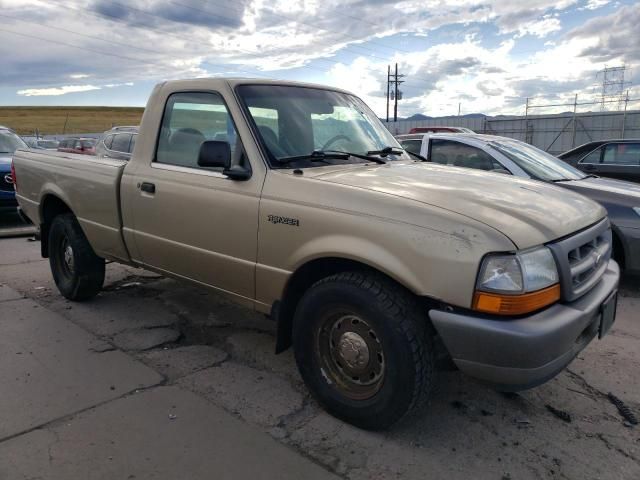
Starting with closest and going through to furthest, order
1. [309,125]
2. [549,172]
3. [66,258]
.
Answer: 1. [309,125]
2. [66,258]
3. [549,172]

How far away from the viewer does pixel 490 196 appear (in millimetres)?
2898

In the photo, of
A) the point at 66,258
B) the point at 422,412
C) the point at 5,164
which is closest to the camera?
the point at 422,412

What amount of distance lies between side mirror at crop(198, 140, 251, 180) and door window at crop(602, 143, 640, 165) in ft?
24.9

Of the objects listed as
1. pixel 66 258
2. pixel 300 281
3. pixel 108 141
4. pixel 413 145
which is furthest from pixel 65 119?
pixel 300 281

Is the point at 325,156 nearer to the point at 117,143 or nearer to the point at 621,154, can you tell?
the point at 117,143

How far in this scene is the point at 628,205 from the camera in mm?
5453

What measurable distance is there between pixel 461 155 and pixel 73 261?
4656 mm

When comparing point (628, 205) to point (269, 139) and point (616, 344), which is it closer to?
point (616, 344)

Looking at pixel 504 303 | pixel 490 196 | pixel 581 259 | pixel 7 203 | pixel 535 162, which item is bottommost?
pixel 7 203

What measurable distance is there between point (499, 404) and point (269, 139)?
219cm

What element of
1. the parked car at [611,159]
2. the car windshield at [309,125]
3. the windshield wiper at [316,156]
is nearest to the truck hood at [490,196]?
the windshield wiper at [316,156]

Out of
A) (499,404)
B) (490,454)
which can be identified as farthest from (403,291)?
(499,404)

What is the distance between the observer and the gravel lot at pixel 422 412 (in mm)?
2660

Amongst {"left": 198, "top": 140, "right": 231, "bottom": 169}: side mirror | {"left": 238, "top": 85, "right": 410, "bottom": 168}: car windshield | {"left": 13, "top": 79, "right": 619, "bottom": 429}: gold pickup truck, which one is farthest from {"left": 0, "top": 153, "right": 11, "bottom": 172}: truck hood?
{"left": 198, "top": 140, "right": 231, "bottom": 169}: side mirror
